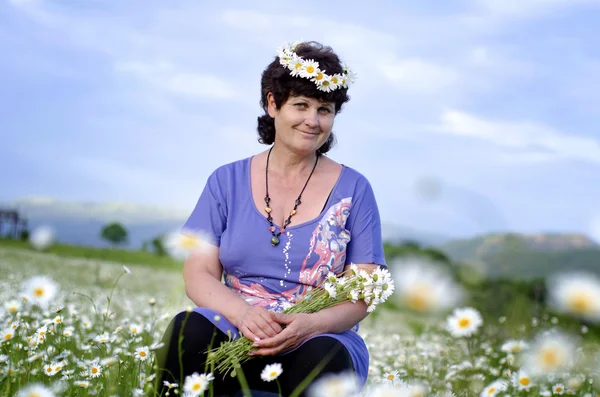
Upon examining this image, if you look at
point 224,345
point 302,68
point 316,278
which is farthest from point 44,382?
point 302,68

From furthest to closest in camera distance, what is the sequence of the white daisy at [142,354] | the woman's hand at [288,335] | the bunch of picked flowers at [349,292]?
the white daisy at [142,354] < the bunch of picked flowers at [349,292] < the woman's hand at [288,335]

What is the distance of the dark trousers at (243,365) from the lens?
3.00 metres

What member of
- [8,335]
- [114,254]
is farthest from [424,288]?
[114,254]

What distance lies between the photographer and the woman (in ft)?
10.1

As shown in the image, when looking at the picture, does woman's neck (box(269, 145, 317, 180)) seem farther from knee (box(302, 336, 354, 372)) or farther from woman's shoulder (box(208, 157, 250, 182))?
knee (box(302, 336, 354, 372))

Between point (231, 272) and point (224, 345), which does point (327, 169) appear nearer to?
point (231, 272)

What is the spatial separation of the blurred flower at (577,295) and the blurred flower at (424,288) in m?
0.32

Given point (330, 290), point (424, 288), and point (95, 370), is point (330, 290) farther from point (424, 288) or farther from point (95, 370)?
point (424, 288)

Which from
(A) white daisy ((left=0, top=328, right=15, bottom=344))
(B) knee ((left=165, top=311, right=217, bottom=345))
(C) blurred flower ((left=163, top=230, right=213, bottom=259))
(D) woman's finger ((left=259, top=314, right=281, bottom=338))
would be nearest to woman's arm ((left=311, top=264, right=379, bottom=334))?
(D) woman's finger ((left=259, top=314, right=281, bottom=338))

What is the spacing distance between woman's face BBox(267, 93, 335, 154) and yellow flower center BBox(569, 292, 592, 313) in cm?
188

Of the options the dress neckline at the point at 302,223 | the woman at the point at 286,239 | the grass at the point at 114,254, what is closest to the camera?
the woman at the point at 286,239

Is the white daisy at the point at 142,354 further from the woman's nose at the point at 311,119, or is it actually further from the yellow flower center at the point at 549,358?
the yellow flower center at the point at 549,358

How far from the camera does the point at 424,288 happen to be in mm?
1738

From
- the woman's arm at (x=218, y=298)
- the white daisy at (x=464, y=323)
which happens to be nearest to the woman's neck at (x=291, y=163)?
the woman's arm at (x=218, y=298)
